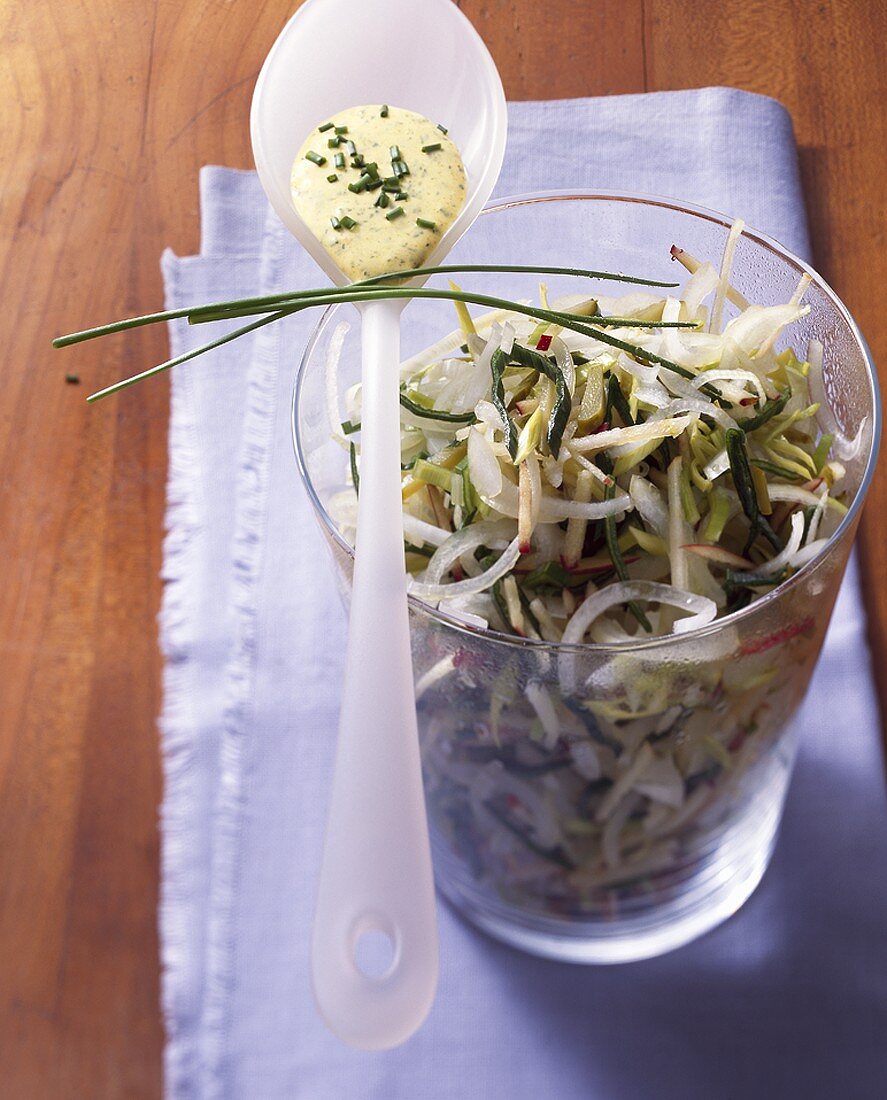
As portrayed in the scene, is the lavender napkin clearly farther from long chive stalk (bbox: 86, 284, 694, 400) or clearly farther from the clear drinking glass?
long chive stalk (bbox: 86, 284, 694, 400)

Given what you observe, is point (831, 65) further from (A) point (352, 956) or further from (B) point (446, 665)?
(A) point (352, 956)

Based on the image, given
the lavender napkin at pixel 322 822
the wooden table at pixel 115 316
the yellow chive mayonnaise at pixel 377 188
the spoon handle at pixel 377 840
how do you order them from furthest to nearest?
the wooden table at pixel 115 316 < the lavender napkin at pixel 322 822 < the yellow chive mayonnaise at pixel 377 188 < the spoon handle at pixel 377 840

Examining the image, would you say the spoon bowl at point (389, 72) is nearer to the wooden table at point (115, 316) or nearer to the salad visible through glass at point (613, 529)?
the salad visible through glass at point (613, 529)

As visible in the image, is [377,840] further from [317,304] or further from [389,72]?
[389,72]

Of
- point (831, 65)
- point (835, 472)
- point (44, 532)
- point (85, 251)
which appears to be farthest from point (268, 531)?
point (831, 65)

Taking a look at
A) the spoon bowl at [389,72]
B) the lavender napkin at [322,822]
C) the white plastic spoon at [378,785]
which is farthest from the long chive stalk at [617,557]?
the lavender napkin at [322,822]
